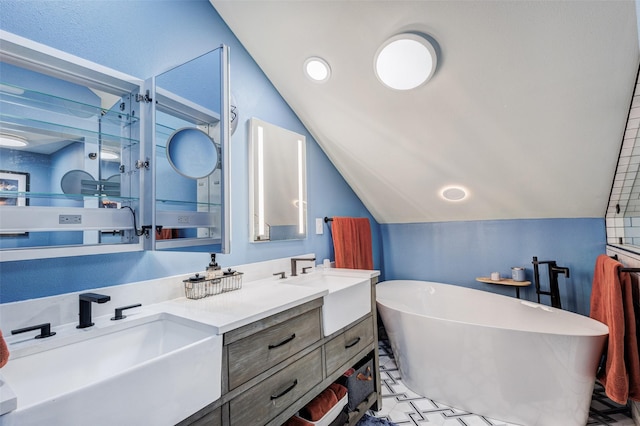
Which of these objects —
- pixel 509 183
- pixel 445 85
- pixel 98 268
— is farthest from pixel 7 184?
pixel 509 183

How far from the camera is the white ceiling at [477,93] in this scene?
145 cm

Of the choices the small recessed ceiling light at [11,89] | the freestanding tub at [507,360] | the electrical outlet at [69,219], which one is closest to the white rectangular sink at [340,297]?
the freestanding tub at [507,360]

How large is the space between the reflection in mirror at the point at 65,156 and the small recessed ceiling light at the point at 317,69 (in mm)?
1038

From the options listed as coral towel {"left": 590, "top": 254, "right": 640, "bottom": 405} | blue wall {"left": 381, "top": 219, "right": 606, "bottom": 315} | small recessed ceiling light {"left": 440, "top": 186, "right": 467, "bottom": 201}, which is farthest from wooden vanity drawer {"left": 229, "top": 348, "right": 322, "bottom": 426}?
blue wall {"left": 381, "top": 219, "right": 606, "bottom": 315}

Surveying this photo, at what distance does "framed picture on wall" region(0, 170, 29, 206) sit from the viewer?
98 cm

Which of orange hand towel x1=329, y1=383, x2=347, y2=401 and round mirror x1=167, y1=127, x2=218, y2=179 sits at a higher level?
round mirror x1=167, y1=127, x2=218, y2=179

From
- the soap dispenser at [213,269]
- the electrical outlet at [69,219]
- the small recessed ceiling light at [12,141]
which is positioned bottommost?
the soap dispenser at [213,269]

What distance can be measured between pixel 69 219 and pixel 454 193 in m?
2.54

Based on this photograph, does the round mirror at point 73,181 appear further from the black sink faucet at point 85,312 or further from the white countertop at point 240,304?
→ the white countertop at point 240,304

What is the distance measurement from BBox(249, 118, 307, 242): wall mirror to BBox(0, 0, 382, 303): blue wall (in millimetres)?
55

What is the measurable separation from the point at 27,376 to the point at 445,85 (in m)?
2.18

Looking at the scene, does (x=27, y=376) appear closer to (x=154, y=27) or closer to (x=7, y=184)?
(x=7, y=184)

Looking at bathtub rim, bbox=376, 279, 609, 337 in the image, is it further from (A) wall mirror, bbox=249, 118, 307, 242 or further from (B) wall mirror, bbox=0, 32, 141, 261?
(B) wall mirror, bbox=0, 32, 141, 261

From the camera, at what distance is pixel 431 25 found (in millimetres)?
1546
